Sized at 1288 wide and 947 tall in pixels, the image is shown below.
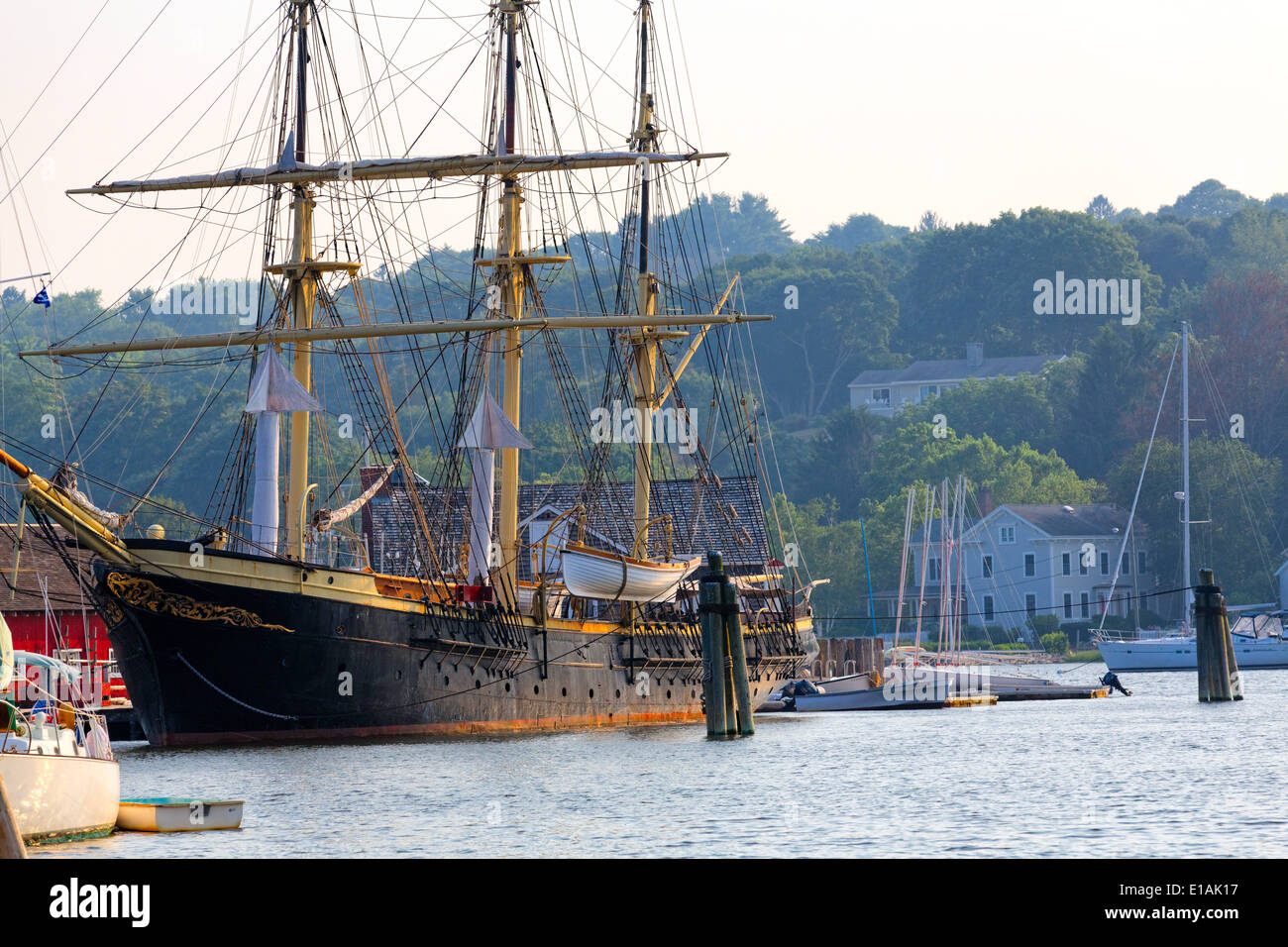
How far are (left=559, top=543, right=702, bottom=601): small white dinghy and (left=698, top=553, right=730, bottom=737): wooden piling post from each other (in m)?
4.36

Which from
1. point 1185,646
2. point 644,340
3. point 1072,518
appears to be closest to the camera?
point 644,340

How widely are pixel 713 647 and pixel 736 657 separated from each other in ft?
2.90

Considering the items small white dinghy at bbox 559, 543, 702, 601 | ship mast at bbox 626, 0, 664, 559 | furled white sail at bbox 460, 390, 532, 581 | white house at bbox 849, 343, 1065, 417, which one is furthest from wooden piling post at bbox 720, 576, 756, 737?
white house at bbox 849, 343, 1065, 417

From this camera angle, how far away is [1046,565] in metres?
102

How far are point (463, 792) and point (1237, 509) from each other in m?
76.8

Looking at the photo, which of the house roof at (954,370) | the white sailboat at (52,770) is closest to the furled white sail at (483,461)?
the white sailboat at (52,770)

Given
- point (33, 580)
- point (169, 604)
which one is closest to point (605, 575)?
point (169, 604)

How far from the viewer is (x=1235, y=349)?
12012 cm

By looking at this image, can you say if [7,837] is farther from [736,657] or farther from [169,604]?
[736,657]

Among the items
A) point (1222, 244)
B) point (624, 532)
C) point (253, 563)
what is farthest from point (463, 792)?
point (1222, 244)
